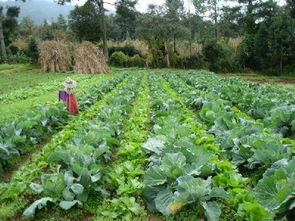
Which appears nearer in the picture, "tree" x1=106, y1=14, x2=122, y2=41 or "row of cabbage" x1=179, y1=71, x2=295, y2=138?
"row of cabbage" x1=179, y1=71, x2=295, y2=138

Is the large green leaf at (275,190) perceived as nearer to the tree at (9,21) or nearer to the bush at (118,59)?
the bush at (118,59)

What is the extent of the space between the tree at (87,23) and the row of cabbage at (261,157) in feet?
96.6

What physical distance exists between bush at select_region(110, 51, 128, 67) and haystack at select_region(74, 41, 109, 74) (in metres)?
8.34

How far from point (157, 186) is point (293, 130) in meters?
3.19

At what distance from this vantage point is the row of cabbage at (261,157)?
285cm

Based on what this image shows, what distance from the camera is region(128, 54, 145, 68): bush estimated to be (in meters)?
31.8

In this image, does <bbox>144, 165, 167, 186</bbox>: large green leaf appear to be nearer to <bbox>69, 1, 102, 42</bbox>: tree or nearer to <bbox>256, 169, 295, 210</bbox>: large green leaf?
<bbox>256, 169, 295, 210</bbox>: large green leaf

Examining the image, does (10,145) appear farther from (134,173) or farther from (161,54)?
(161,54)

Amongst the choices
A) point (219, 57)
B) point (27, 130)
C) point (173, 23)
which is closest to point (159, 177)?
point (27, 130)

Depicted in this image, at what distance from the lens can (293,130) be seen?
5512mm

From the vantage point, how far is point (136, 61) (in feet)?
105

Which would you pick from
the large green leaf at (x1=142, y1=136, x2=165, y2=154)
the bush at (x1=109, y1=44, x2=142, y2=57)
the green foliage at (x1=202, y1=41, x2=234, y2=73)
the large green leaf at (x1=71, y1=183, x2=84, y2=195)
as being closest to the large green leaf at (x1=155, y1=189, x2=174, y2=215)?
the large green leaf at (x1=71, y1=183, x2=84, y2=195)

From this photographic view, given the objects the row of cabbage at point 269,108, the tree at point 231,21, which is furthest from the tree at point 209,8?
the row of cabbage at point 269,108

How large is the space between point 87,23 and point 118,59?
213 inches
